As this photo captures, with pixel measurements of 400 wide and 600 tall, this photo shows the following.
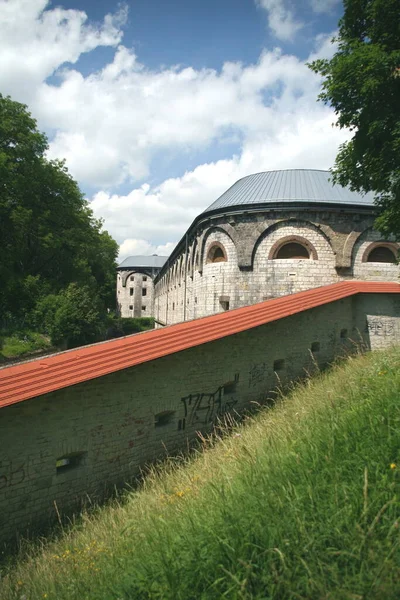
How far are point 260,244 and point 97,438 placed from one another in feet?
39.1

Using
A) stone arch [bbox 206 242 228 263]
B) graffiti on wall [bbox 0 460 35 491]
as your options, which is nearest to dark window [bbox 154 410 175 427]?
graffiti on wall [bbox 0 460 35 491]

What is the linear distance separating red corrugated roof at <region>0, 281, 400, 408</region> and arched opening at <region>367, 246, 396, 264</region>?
7.79 meters

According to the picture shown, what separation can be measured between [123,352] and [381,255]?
534 inches

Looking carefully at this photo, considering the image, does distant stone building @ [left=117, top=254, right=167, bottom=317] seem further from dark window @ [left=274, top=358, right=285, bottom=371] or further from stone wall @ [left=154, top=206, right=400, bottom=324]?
dark window @ [left=274, top=358, right=285, bottom=371]

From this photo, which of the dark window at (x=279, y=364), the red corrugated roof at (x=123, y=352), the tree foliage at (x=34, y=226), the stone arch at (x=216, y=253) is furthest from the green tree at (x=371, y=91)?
the tree foliage at (x=34, y=226)

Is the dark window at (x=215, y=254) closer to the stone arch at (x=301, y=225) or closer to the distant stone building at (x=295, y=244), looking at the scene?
the distant stone building at (x=295, y=244)

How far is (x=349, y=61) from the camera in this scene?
852 centimetres

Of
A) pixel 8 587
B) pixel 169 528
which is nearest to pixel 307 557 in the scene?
pixel 169 528

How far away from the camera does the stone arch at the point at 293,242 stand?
15.6m

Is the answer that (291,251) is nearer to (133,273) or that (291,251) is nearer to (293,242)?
(293,242)

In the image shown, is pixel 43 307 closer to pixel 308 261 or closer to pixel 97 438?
pixel 308 261

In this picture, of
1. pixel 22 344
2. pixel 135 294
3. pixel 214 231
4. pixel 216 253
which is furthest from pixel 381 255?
pixel 135 294

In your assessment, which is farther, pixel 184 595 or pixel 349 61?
pixel 349 61

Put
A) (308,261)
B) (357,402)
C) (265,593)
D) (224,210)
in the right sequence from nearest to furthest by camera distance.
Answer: (265,593)
(357,402)
(308,261)
(224,210)
